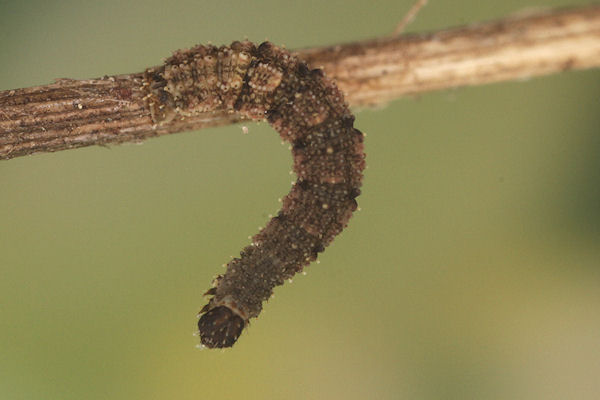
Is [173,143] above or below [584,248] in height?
below

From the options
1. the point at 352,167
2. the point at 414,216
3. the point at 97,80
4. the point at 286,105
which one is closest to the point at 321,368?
the point at 414,216

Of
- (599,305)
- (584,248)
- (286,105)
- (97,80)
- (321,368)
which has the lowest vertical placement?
(321,368)

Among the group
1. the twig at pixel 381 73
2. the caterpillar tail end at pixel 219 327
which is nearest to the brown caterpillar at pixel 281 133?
the caterpillar tail end at pixel 219 327

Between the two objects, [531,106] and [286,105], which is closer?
[286,105]

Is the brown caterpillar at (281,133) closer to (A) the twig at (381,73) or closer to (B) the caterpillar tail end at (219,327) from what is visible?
(B) the caterpillar tail end at (219,327)

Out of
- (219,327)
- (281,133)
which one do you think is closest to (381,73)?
(281,133)

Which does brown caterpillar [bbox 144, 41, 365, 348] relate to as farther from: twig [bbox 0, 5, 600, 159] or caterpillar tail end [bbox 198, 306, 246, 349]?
twig [bbox 0, 5, 600, 159]

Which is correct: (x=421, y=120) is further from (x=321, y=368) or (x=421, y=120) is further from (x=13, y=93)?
(x=13, y=93)

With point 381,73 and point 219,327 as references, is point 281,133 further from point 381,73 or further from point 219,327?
point 219,327
